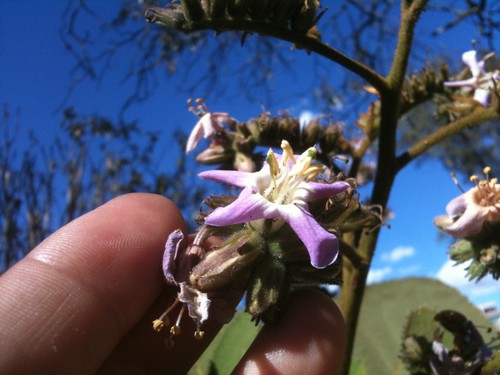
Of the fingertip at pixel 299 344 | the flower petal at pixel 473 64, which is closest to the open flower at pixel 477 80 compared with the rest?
the flower petal at pixel 473 64

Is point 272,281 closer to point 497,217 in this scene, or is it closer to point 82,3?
point 497,217

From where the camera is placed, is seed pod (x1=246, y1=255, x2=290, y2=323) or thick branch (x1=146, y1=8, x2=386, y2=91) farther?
thick branch (x1=146, y1=8, x2=386, y2=91)

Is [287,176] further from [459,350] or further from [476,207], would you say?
[459,350]

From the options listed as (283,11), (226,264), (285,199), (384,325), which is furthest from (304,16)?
(384,325)

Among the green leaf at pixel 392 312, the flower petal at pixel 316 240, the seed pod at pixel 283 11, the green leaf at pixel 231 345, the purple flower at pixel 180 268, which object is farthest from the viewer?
the green leaf at pixel 392 312

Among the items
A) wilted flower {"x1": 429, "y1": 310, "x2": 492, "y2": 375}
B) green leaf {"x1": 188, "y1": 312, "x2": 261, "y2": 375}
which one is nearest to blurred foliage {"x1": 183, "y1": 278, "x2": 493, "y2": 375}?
green leaf {"x1": 188, "y1": 312, "x2": 261, "y2": 375}

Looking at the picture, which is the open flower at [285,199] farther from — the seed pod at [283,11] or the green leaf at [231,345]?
the green leaf at [231,345]

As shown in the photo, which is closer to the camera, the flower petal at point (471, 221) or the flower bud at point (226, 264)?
the flower bud at point (226, 264)

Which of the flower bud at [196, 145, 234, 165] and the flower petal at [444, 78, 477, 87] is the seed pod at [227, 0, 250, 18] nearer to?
the flower bud at [196, 145, 234, 165]
